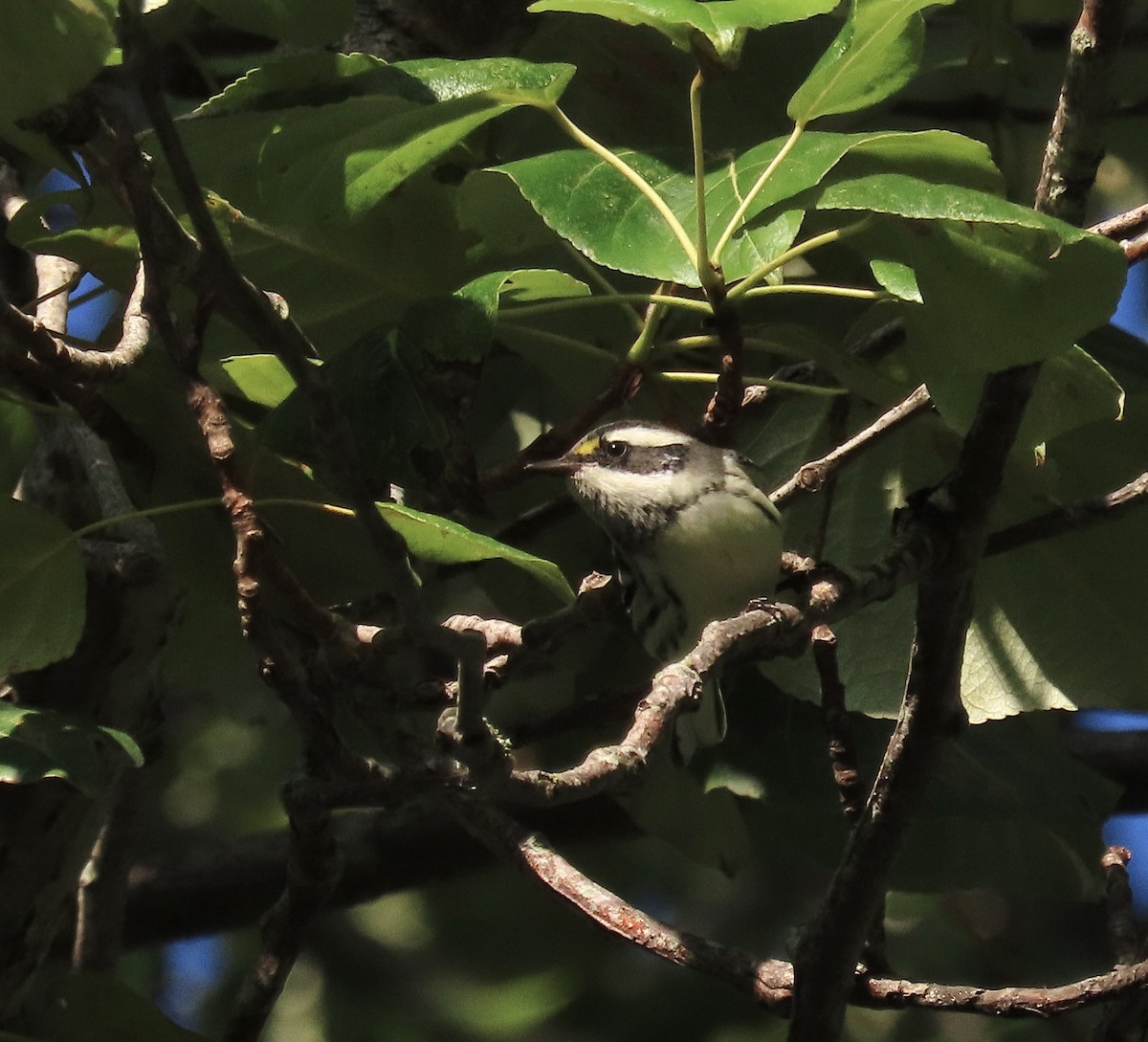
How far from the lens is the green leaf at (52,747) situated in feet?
5.45

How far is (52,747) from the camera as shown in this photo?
5.57 ft

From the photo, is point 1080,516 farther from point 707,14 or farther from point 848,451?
point 707,14

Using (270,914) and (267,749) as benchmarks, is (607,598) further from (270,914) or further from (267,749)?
(267,749)

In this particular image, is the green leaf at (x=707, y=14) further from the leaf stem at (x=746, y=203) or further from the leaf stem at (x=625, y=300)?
the leaf stem at (x=625, y=300)

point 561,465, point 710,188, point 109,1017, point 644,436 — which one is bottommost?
point 109,1017

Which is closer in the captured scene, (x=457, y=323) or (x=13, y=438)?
(x=457, y=323)

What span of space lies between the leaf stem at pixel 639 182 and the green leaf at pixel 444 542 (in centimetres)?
36

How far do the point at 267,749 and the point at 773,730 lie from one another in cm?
198

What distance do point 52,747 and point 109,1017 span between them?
491 millimetres

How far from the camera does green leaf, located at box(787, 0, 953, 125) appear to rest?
4.99ft

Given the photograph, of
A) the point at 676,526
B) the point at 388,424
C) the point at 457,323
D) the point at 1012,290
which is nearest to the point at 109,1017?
the point at 388,424

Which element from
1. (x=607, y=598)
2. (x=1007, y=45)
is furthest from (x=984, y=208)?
(x=1007, y=45)

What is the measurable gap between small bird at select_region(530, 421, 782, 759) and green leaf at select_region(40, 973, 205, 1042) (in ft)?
3.05

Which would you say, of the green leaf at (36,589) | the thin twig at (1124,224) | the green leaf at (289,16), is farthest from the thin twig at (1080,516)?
the green leaf at (36,589)
